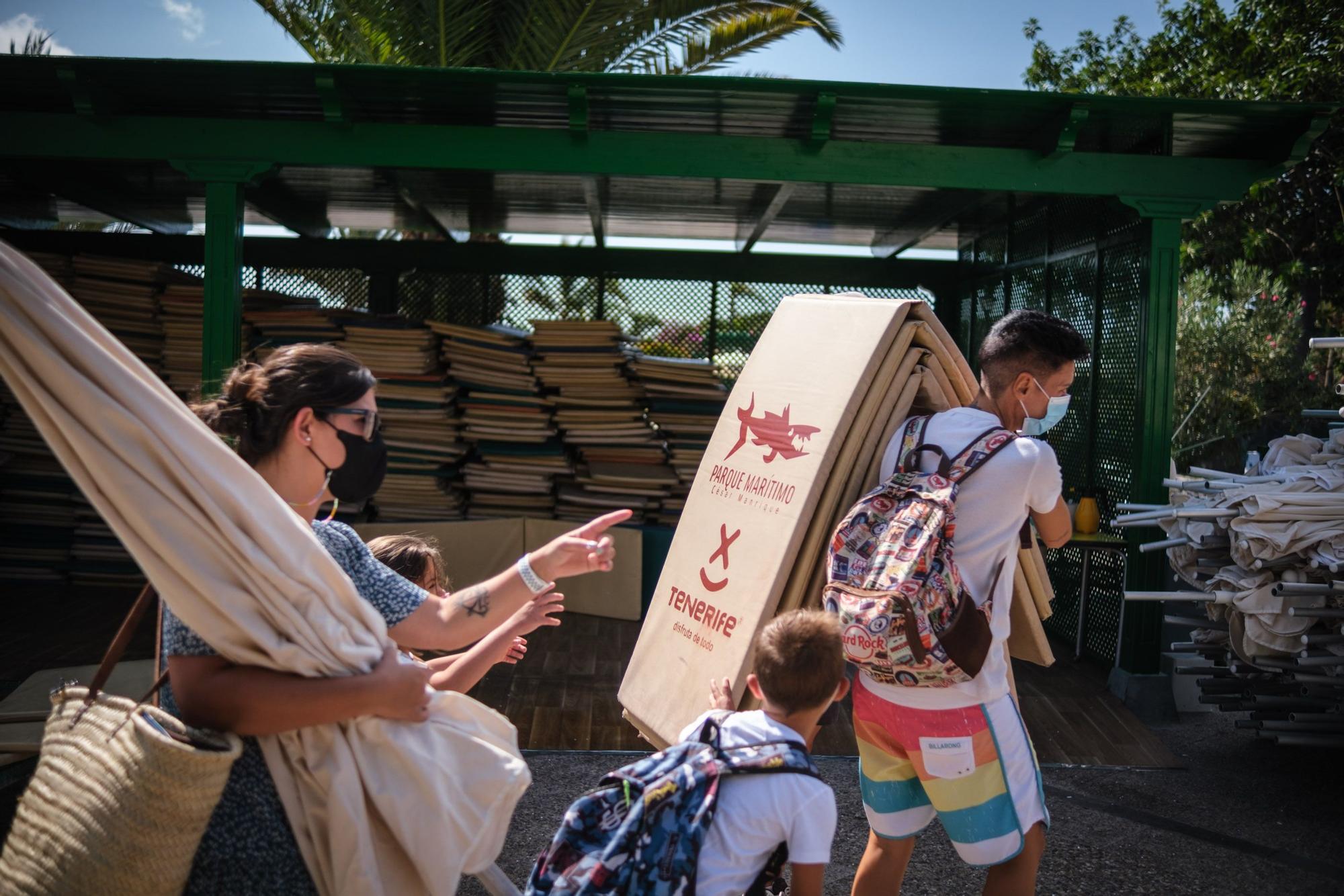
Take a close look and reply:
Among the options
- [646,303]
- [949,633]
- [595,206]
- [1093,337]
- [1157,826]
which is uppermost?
[595,206]

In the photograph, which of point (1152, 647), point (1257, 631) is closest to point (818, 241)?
point (1152, 647)

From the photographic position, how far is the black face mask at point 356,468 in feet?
6.63

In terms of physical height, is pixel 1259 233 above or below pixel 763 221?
above

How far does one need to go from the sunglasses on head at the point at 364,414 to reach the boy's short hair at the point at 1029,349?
4.92 ft

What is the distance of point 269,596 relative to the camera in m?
1.59

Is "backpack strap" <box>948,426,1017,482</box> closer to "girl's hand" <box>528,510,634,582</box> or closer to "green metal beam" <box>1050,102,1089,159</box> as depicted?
"girl's hand" <box>528,510,634,582</box>

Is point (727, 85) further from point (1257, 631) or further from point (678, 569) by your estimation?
point (1257, 631)

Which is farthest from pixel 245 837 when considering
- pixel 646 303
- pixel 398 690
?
pixel 646 303

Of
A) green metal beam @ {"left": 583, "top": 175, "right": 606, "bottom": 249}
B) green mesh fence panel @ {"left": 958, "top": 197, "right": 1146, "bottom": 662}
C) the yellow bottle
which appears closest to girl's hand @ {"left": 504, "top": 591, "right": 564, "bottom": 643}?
green metal beam @ {"left": 583, "top": 175, "right": 606, "bottom": 249}

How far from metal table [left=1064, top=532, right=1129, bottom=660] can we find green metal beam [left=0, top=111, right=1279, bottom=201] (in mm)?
1921

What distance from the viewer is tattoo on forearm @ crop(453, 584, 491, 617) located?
2318 millimetres

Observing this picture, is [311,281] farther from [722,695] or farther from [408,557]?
[722,695]

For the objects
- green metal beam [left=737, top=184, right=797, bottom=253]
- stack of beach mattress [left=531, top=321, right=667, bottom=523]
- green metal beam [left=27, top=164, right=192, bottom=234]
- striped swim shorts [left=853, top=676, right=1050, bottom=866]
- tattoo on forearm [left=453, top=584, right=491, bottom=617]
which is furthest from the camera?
stack of beach mattress [left=531, top=321, right=667, bottom=523]

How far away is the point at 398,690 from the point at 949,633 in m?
1.27
